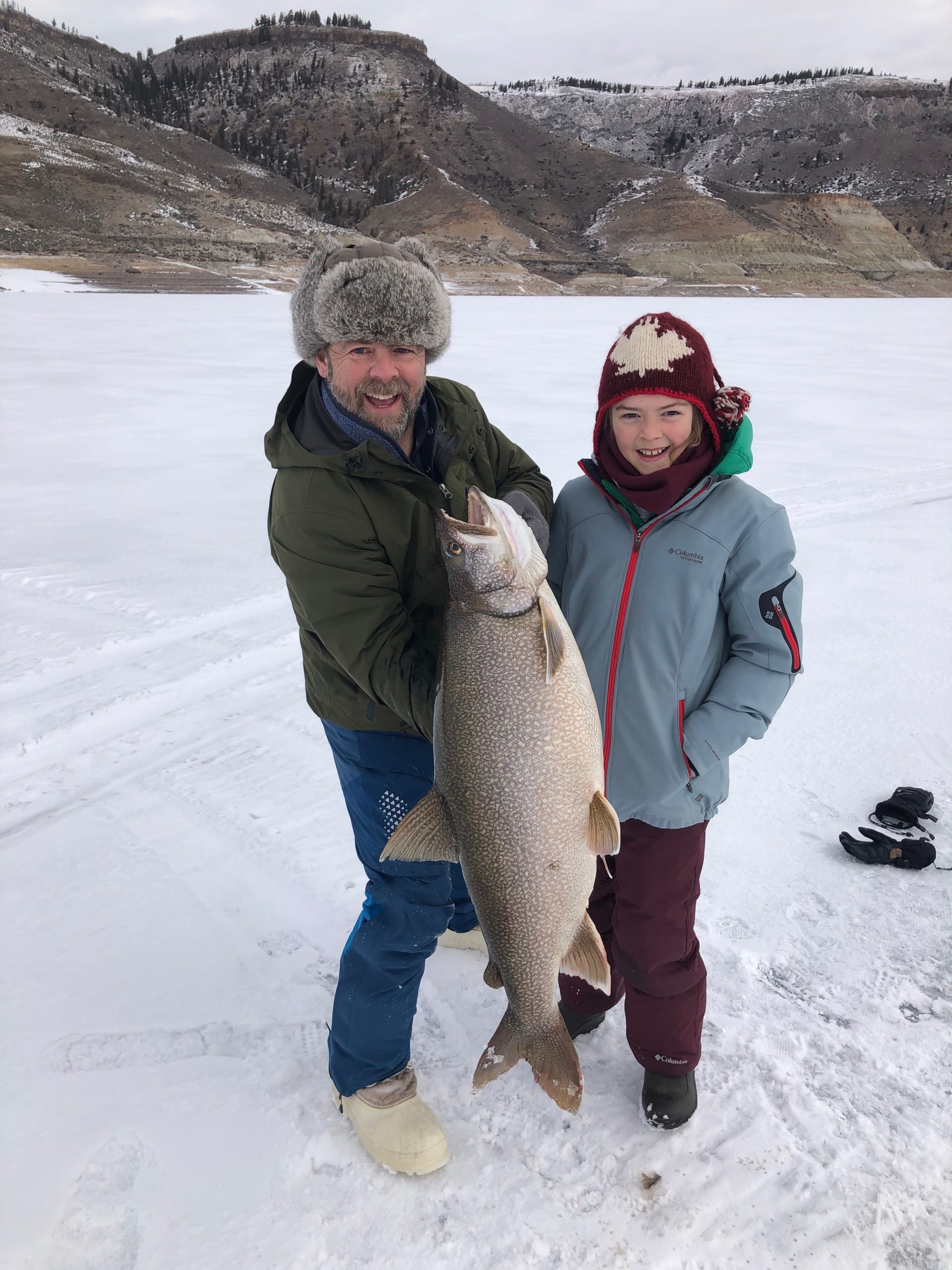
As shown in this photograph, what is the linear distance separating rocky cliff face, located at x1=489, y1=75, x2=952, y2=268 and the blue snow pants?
105 metres

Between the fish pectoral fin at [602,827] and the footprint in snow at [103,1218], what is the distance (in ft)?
5.07

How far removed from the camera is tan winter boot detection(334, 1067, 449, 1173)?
2.21 m

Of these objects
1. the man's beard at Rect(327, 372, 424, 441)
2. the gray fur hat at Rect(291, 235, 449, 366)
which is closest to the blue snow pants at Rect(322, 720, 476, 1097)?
the man's beard at Rect(327, 372, 424, 441)

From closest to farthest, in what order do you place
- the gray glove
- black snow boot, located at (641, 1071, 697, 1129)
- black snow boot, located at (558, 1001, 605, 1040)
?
the gray glove
black snow boot, located at (641, 1071, 697, 1129)
black snow boot, located at (558, 1001, 605, 1040)

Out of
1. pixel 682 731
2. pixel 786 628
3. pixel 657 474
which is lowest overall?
pixel 682 731

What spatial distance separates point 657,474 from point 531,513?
341 mm

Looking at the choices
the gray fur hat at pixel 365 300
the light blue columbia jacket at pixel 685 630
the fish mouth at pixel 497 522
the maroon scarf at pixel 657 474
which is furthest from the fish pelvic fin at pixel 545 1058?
the gray fur hat at pixel 365 300

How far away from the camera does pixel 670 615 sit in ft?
6.81

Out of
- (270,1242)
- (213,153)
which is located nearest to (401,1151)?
(270,1242)

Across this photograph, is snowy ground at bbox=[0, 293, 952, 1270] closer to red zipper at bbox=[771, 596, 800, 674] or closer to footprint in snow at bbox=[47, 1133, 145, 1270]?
footprint in snow at bbox=[47, 1133, 145, 1270]

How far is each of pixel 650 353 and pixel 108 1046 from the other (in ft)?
8.53

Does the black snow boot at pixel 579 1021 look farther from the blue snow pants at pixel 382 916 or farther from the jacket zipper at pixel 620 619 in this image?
the jacket zipper at pixel 620 619

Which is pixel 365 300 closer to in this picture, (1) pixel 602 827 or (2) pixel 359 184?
(1) pixel 602 827

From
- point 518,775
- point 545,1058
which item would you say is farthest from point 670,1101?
point 518,775
